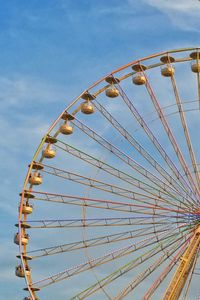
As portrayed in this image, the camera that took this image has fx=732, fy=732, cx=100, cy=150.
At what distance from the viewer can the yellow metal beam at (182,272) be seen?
28.0 meters

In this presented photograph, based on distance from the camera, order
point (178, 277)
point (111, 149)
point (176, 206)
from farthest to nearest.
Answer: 1. point (111, 149)
2. point (176, 206)
3. point (178, 277)

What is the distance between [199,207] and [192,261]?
2322 millimetres

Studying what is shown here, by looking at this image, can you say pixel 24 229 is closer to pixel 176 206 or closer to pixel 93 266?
pixel 93 266

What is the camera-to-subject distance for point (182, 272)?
1111 inches

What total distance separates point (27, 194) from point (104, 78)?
639cm

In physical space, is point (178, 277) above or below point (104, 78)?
below

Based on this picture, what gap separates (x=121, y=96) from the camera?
111 feet

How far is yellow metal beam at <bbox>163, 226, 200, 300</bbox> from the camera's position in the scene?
1101 inches

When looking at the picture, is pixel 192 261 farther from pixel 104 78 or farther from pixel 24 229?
pixel 104 78

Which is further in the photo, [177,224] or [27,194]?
[27,194]

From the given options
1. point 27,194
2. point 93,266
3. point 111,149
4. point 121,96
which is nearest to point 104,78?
point 121,96

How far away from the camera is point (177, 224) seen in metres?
30.2

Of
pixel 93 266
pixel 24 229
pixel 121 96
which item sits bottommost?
pixel 93 266

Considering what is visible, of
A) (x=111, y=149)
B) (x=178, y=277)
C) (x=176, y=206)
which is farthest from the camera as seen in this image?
(x=111, y=149)
